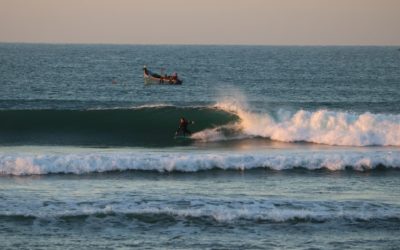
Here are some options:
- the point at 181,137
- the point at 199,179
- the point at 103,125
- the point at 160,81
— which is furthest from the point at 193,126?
the point at 160,81

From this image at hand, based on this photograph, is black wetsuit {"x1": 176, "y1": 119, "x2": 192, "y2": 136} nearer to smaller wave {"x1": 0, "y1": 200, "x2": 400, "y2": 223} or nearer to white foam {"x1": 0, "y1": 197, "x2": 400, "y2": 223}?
white foam {"x1": 0, "y1": 197, "x2": 400, "y2": 223}

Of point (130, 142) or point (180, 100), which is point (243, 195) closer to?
point (130, 142)

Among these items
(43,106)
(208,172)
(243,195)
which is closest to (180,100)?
(43,106)

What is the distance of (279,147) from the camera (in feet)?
93.4

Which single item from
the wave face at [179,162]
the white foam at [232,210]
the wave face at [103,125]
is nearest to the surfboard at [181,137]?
the wave face at [103,125]

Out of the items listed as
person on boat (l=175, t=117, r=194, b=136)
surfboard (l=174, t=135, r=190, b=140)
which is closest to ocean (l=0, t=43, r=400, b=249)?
surfboard (l=174, t=135, r=190, b=140)

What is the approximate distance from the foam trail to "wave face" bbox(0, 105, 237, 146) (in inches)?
65.5

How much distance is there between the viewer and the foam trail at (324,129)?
29484 mm

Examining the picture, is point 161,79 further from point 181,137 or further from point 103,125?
point 181,137

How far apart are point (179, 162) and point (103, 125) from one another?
10602 millimetres

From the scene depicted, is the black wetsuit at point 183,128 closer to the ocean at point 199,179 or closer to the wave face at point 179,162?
the ocean at point 199,179

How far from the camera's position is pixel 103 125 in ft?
111

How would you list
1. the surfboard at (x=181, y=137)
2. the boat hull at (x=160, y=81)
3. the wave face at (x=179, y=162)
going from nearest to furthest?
1. the wave face at (x=179, y=162)
2. the surfboard at (x=181, y=137)
3. the boat hull at (x=160, y=81)

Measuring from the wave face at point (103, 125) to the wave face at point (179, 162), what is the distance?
5.76 m
